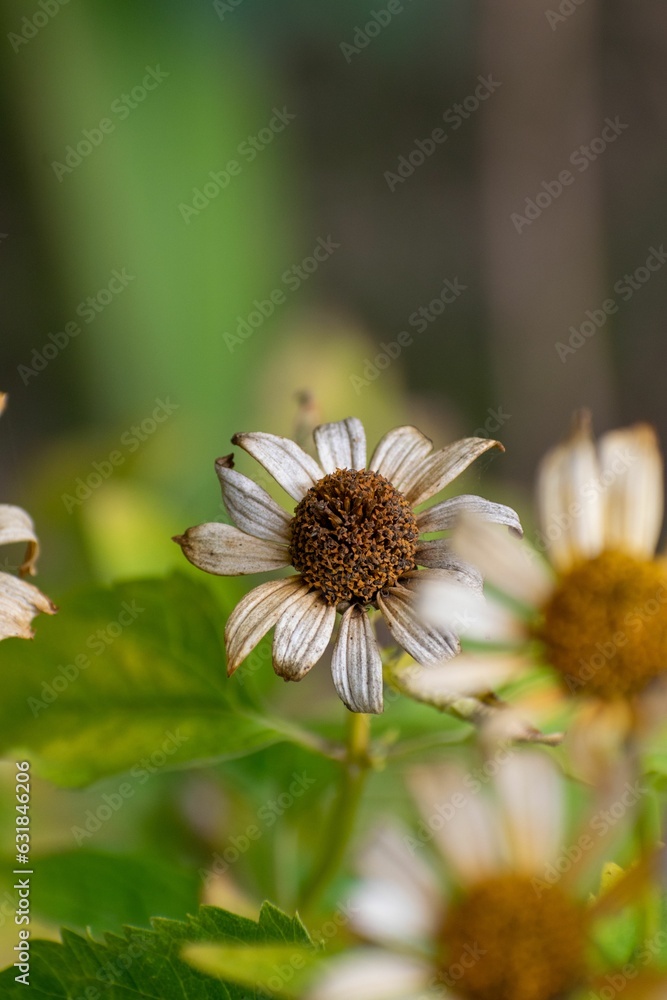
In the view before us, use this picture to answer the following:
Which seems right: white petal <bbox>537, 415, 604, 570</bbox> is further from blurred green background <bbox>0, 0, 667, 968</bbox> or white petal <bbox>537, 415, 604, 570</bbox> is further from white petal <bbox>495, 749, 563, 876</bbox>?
blurred green background <bbox>0, 0, 667, 968</bbox>

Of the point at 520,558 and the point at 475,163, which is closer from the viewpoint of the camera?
the point at 520,558

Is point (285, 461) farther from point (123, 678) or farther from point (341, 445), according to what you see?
point (123, 678)

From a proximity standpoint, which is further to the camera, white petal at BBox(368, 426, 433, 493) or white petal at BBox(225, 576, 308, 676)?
white petal at BBox(368, 426, 433, 493)

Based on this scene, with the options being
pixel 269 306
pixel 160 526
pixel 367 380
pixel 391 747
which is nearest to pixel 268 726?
pixel 391 747

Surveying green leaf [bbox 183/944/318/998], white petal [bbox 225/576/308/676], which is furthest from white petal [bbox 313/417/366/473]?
green leaf [bbox 183/944/318/998]

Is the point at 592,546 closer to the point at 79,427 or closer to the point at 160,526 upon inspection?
the point at 160,526

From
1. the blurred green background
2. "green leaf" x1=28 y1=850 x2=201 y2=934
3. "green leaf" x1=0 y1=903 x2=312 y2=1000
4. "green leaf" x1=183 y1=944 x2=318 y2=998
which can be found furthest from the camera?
A: the blurred green background

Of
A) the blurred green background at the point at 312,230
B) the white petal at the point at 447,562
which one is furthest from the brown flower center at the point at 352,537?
the blurred green background at the point at 312,230
